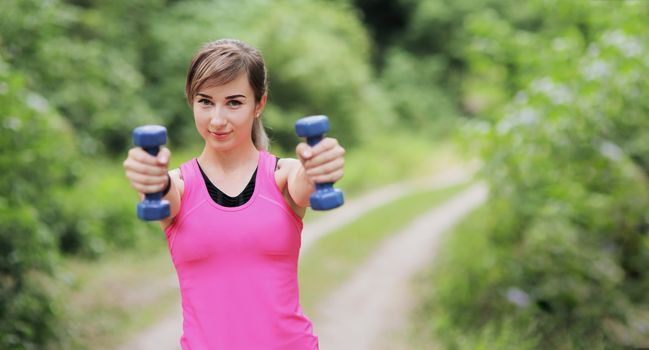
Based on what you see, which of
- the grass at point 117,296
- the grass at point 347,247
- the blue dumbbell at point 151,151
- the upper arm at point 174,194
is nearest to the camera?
the blue dumbbell at point 151,151

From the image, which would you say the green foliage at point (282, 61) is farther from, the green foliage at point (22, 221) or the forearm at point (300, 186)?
the forearm at point (300, 186)

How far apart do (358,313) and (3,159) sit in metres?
4.50

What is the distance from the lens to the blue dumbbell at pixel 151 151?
154cm

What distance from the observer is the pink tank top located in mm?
1799

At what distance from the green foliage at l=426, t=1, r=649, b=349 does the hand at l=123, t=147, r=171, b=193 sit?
12.9ft

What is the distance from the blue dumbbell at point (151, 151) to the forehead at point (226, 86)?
0.89ft

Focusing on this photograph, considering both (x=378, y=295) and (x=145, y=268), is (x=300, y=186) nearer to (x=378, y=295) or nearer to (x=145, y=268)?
(x=378, y=295)

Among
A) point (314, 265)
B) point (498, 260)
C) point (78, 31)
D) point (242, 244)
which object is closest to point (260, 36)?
point (78, 31)

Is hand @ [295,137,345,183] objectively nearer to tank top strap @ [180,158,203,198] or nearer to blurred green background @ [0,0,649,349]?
tank top strap @ [180,158,203,198]

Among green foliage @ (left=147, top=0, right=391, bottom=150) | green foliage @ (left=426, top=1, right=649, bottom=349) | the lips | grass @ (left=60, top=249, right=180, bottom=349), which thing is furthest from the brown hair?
green foliage @ (left=147, top=0, right=391, bottom=150)

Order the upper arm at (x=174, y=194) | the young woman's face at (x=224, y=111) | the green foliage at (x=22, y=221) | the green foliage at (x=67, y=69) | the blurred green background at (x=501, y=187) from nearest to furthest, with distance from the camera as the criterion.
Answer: the upper arm at (x=174, y=194), the young woman's face at (x=224, y=111), the green foliage at (x=22, y=221), the blurred green background at (x=501, y=187), the green foliage at (x=67, y=69)

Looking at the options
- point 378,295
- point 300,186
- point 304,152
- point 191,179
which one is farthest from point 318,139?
point 378,295

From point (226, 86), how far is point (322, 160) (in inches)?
14.6

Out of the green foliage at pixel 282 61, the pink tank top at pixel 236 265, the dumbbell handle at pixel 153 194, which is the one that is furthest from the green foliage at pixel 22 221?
the green foliage at pixel 282 61
